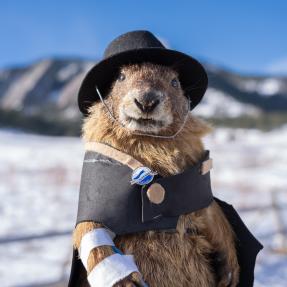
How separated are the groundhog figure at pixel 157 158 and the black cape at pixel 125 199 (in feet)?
0.07

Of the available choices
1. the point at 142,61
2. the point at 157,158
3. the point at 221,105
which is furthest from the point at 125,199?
the point at 221,105

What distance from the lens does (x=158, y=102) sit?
1.71 metres

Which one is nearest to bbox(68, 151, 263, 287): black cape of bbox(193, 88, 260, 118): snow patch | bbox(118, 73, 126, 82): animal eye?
bbox(118, 73, 126, 82): animal eye

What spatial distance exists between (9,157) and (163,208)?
884cm

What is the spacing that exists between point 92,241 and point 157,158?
444mm

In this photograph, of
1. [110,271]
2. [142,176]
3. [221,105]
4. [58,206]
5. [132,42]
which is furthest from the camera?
[221,105]

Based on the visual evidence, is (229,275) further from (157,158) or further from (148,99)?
(148,99)

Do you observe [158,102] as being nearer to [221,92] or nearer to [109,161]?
[109,161]

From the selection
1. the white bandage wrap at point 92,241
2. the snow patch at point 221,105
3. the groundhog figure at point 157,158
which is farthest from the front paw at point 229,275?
the snow patch at point 221,105

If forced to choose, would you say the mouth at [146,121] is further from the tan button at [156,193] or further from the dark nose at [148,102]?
the tan button at [156,193]

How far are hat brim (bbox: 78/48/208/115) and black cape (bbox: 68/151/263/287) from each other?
330mm

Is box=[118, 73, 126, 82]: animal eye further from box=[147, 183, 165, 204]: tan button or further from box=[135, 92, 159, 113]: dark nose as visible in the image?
box=[147, 183, 165, 204]: tan button

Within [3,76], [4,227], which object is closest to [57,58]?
[3,76]

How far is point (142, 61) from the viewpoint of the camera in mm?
1915
